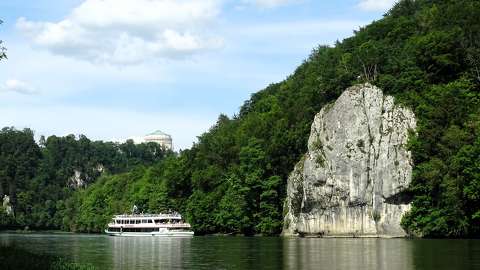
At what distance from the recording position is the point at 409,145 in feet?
328

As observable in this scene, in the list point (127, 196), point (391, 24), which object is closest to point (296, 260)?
point (391, 24)

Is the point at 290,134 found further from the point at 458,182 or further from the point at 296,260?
the point at 296,260

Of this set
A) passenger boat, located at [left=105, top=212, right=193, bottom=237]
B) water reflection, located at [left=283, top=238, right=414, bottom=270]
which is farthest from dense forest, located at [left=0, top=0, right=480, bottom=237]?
water reflection, located at [left=283, top=238, right=414, bottom=270]

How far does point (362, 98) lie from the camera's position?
10775cm

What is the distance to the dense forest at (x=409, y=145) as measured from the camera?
300 feet

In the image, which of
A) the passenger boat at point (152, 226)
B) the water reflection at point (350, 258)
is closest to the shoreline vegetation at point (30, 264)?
the water reflection at point (350, 258)

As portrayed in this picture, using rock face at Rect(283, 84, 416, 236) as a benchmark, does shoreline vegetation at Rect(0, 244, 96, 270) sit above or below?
below

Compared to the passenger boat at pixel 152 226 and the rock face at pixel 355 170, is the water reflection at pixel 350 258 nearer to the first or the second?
the rock face at pixel 355 170

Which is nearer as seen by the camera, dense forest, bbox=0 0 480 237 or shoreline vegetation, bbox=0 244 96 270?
shoreline vegetation, bbox=0 244 96 270

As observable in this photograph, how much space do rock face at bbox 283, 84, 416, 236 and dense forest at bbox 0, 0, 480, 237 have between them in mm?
2299

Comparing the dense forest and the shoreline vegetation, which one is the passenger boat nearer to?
the dense forest

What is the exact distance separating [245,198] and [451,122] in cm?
4262

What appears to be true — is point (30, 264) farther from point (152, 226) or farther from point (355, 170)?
point (152, 226)

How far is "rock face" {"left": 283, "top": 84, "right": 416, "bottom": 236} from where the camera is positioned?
100 m
